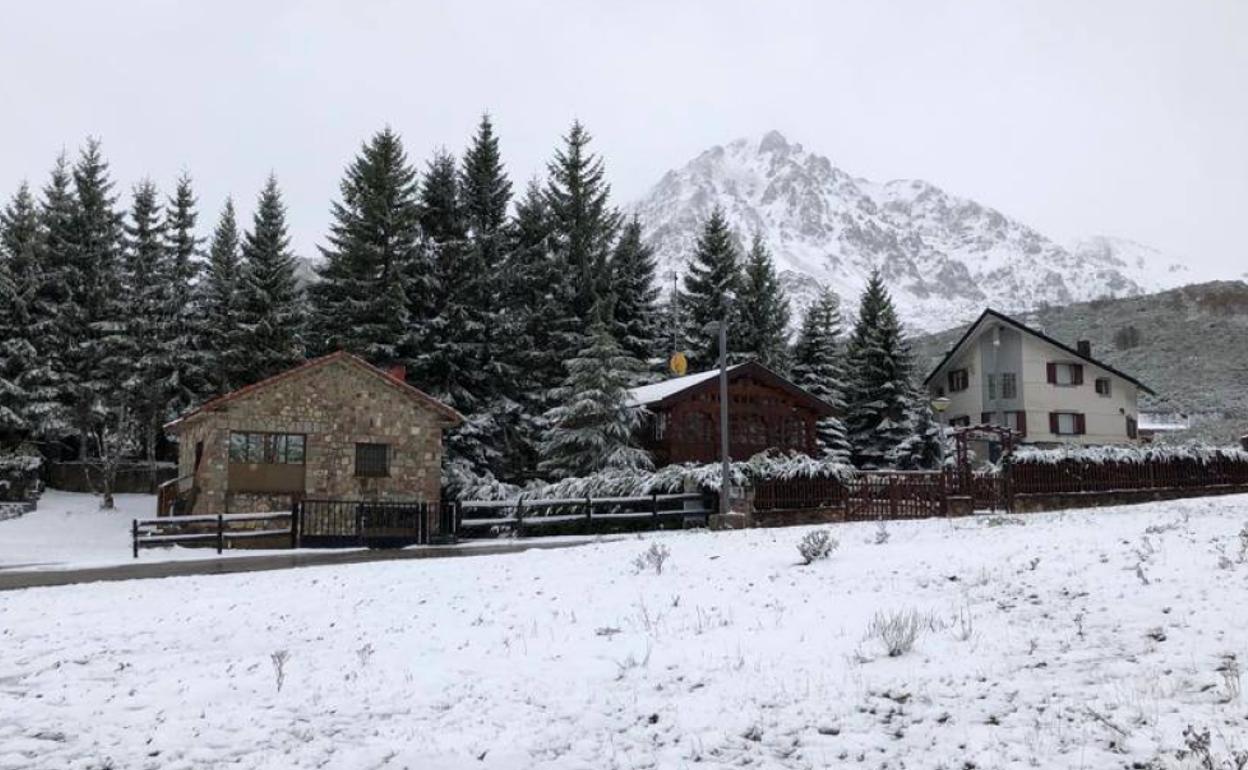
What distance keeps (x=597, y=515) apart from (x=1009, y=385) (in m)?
Result: 40.4

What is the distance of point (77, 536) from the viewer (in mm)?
32844

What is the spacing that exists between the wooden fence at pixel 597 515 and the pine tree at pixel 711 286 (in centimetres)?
2215

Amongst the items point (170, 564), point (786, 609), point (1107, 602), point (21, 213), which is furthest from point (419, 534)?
point (21, 213)

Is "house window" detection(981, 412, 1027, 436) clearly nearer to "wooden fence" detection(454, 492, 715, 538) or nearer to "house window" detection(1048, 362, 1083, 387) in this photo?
"house window" detection(1048, 362, 1083, 387)

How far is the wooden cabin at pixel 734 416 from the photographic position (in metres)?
37.2

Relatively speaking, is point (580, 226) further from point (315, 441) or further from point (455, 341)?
point (315, 441)

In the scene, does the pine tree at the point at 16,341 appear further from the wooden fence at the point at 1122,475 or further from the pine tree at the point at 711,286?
the wooden fence at the point at 1122,475

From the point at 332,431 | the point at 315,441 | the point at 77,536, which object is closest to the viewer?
the point at 315,441

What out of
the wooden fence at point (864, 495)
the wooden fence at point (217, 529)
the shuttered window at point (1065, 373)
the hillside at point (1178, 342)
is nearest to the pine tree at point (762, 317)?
the shuttered window at point (1065, 373)

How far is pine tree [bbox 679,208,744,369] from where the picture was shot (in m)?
50.0

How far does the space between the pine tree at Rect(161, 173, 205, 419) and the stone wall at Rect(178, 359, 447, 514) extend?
44.4 feet

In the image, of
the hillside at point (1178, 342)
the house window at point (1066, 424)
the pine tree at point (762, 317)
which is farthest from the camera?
the hillside at point (1178, 342)

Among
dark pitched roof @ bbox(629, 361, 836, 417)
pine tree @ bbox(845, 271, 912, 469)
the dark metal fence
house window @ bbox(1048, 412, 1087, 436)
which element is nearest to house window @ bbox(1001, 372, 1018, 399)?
house window @ bbox(1048, 412, 1087, 436)

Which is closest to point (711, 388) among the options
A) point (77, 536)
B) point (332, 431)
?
point (332, 431)
